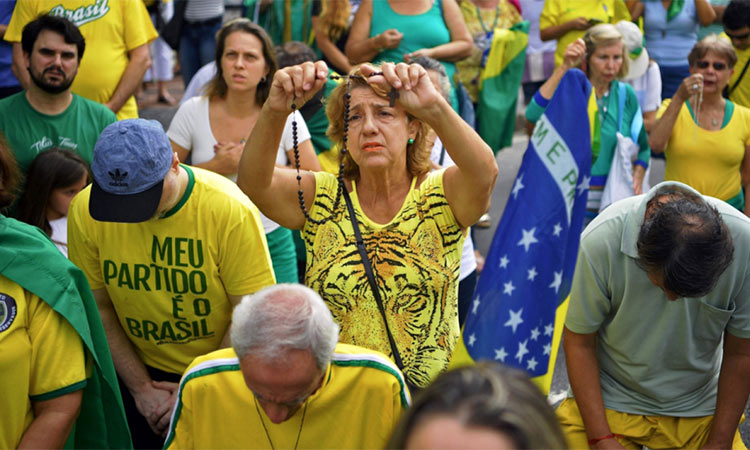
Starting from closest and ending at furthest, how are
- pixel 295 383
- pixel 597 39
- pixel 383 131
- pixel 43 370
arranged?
pixel 295 383 < pixel 43 370 < pixel 383 131 < pixel 597 39

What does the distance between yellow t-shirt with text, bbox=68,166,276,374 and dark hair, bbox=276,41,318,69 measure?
213 centimetres

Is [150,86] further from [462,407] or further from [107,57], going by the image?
[462,407]

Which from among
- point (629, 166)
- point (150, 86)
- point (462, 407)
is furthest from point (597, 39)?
point (150, 86)

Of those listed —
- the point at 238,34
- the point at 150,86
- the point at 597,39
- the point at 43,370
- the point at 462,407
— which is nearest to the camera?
the point at 462,407

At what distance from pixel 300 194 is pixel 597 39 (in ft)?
10.5

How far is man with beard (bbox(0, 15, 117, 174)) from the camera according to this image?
14.9 ft

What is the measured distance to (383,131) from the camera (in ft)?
9.91

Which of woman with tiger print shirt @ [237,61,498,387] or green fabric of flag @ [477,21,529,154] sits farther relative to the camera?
green fabric of flag @ [477,21,529,154]

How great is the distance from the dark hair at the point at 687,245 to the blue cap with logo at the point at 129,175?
1.66 meters

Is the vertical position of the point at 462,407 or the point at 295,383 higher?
the point at 462,407

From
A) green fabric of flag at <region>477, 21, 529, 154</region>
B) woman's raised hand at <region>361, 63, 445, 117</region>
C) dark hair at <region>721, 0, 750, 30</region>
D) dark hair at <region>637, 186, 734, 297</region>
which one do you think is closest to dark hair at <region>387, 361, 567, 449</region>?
dark hair at <region>637, 186, 734, 297</region>

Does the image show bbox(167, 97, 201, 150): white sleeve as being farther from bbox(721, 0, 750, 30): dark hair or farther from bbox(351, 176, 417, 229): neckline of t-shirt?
bbox(721, 0, 750, 30): dark hair

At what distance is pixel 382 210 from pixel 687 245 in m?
1.05

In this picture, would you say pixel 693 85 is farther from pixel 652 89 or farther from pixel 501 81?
pixel 501 81
